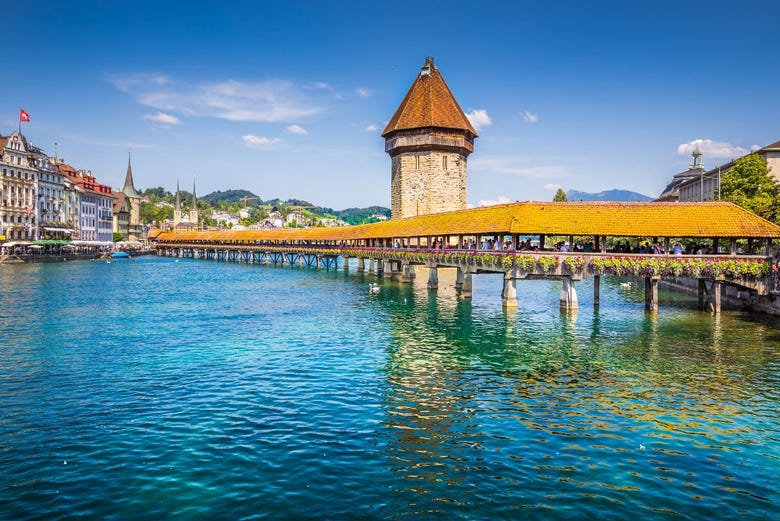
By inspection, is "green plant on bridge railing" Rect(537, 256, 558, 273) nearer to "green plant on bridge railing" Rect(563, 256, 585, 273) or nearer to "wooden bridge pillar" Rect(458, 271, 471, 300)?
"green plant on bridge railing" Rect(563, 256, 585, 273)

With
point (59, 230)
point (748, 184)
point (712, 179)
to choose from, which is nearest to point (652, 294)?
point (748, 184)

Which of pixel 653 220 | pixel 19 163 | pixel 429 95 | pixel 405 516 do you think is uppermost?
pixel 429 95

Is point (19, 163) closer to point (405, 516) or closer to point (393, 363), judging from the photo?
point (393, 363)

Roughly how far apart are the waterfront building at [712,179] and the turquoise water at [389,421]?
2919cm

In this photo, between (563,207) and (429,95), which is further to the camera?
(429,95)

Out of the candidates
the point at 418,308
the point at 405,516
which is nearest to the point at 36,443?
the point at 405,516

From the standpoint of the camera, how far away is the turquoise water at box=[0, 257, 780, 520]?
32.3ft

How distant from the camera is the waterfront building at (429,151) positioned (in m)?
73.8

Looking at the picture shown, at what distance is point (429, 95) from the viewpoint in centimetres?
7569

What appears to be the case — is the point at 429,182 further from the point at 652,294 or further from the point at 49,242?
the point at 49,242

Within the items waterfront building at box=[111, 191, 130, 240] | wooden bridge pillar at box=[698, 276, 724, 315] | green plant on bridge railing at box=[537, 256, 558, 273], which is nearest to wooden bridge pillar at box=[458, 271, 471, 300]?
green plant on bridge railing at box=[537, 256, 558, 273]

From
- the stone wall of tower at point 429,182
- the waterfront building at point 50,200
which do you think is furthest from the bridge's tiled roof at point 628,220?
the waterfront building at point 50,200

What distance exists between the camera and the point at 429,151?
7419cm

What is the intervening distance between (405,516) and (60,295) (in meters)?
39.9
